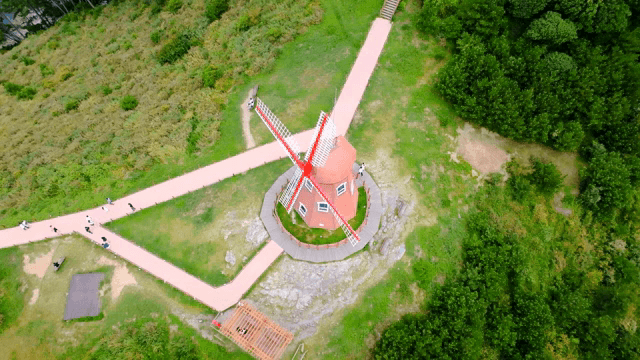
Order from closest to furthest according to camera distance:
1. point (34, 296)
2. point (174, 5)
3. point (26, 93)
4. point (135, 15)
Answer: point (34, 296) → point (26, 93) → point (174, 5) → point (135, 15)

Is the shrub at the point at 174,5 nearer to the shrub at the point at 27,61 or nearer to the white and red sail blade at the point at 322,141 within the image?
the shrub at the point at 27,61

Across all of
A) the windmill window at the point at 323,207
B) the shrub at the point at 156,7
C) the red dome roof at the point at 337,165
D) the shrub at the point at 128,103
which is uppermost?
the shrub at the point at 156,7

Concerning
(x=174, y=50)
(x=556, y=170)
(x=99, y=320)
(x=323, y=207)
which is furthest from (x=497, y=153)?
(x=174, y=50)

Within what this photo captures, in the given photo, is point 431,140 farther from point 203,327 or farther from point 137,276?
point 137,276

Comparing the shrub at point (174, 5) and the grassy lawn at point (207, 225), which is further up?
the shrub at point (174, 5)

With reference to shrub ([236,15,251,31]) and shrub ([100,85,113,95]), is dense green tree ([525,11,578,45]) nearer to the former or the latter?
shrub ([236,15,251,31])

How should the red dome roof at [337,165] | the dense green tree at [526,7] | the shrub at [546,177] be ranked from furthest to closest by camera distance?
1. the dense green tree at [526,7]
2. the shrub at [546,177]
3. the red dome roof at [337,165]

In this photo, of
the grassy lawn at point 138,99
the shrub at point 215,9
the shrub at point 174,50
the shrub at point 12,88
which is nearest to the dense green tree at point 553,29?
the grassy lawn at point 138,99

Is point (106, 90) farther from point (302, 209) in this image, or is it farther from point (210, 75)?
point (302, 209)
